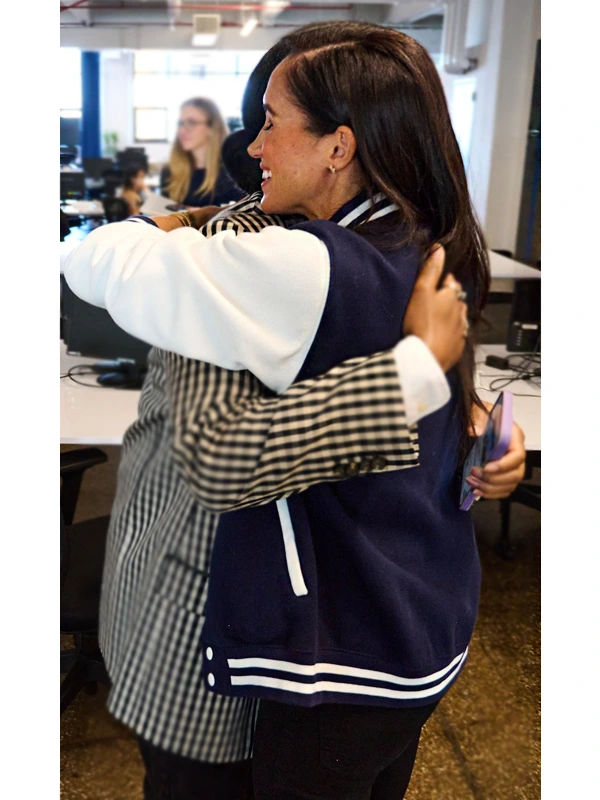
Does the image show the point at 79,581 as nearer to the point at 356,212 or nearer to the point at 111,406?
the point at 111,406

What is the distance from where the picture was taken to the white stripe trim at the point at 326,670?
0.69 m

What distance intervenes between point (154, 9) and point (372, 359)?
524mm

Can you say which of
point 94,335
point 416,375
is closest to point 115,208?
point 94,335

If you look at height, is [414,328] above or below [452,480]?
above

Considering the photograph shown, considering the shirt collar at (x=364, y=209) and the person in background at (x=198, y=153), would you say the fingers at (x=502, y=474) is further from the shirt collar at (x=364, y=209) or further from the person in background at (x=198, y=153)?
the person in background at (x=198, y=153)

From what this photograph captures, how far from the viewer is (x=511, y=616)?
0.88m

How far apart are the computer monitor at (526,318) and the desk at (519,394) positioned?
1.5 inches

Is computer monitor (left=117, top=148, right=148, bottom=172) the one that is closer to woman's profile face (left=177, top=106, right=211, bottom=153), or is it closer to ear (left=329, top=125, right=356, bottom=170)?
woman's profile face (left=177, top=106, right=211, bottom=153)

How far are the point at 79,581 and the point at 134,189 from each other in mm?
402

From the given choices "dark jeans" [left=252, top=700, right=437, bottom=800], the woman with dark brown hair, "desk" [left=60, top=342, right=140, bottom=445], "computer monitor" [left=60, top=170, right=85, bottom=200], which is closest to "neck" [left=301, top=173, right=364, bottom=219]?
the woman with dark brown hair

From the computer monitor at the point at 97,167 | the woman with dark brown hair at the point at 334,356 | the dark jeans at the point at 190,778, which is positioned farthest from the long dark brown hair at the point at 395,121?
the dark jeans at the point at 190,778
